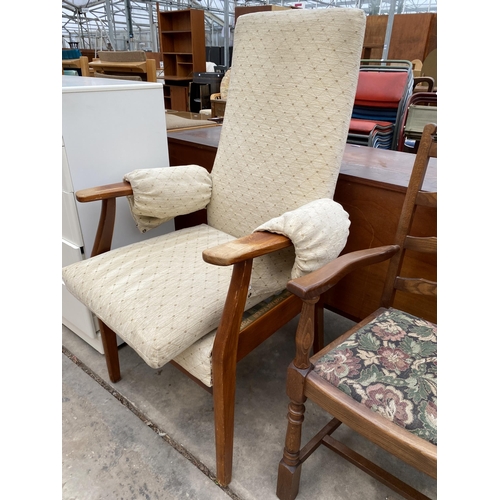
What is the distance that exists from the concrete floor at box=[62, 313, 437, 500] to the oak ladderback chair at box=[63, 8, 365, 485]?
3.6 inches

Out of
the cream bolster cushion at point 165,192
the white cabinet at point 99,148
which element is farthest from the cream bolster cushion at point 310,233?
the white cabinet at point 99,148

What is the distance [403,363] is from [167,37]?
6.89 meters

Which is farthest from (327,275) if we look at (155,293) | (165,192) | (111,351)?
(111,351)

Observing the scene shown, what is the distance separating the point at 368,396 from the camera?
28.5 inches

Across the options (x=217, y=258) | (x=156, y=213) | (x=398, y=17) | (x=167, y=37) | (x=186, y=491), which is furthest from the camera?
(x=167, y=37)

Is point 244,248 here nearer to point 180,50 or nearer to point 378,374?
point 378,374

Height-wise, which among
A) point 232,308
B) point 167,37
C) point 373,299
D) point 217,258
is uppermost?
point 167,37

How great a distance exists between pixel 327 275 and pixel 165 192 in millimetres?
669

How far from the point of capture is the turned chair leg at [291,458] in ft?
2.78

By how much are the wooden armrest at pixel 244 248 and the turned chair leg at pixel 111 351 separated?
0.66 meters

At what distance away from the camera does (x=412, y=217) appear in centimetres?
95

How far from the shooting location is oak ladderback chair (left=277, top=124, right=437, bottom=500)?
2.24ft
